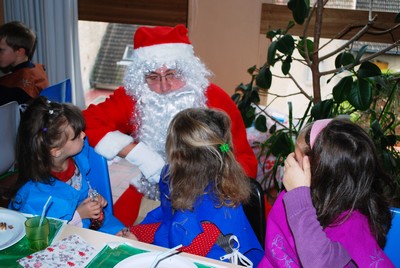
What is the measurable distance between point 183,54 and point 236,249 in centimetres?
115

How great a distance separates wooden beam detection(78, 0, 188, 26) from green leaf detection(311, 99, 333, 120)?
76.0 inches

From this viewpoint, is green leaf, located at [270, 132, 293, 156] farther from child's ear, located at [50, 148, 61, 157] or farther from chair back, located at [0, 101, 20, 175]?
chair back, located at [0, 101, 20, 175]

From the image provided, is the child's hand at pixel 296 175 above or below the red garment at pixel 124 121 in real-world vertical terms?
above

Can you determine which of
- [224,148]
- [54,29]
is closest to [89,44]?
[54,29]

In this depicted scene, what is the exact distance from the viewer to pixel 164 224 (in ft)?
5.33

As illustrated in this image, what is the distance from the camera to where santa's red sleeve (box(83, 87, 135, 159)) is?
2018 mm

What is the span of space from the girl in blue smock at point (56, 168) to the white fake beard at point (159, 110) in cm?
42

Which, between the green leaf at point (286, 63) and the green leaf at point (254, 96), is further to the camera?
the green leaf at point (254, 96)

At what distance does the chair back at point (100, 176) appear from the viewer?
6.34ft

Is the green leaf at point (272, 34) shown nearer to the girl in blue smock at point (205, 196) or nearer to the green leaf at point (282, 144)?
the green leaf at point (282, 144)

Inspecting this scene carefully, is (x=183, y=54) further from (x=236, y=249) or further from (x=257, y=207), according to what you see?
(x=236, y=249)

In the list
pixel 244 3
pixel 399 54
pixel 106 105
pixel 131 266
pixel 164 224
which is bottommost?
pixel 164 224

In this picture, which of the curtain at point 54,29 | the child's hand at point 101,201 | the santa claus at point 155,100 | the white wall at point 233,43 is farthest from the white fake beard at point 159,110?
the curtain at point 54,29

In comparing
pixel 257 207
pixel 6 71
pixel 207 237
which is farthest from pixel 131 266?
pixel 6 71
